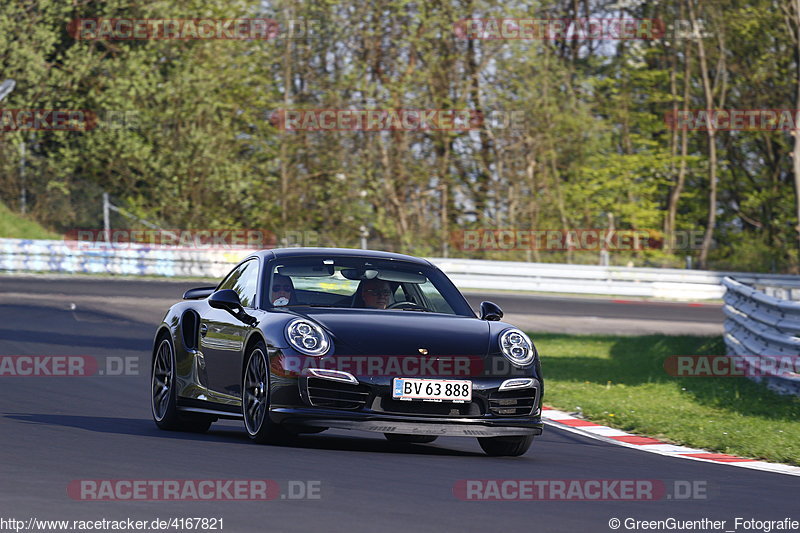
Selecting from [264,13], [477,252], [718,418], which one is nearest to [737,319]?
[718,418]

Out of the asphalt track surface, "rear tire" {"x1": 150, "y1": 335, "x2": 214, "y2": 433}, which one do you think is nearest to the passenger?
the asphalt track surface

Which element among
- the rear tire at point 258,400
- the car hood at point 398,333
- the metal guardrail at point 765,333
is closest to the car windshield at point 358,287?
the car hood at point 398,333

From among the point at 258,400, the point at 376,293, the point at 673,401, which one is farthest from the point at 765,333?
the point at 258,400

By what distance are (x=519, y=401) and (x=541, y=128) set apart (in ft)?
122

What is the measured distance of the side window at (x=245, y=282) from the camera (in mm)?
9445

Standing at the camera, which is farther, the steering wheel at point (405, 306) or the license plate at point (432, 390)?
the steering wheel at point (405, 306)

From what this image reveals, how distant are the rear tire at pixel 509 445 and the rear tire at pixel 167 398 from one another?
2125 millimetres

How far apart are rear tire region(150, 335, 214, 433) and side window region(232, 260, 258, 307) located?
73cm

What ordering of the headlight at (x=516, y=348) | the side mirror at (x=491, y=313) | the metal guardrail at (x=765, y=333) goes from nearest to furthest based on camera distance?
the headlight at (x=516, y=348) < the side mirror at (x=491, y=313) < the metal guardrail at (x=765, y=333)

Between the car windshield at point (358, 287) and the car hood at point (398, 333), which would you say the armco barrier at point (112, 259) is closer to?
the car windshield at point (358, 287)

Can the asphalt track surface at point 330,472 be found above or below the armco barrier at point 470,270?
above

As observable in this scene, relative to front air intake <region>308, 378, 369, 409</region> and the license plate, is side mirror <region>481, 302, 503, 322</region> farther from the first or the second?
front air intake <region>308, 378, 369, 409</region>

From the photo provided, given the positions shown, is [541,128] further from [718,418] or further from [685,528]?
[685,528]

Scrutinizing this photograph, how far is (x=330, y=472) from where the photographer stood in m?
7.30
